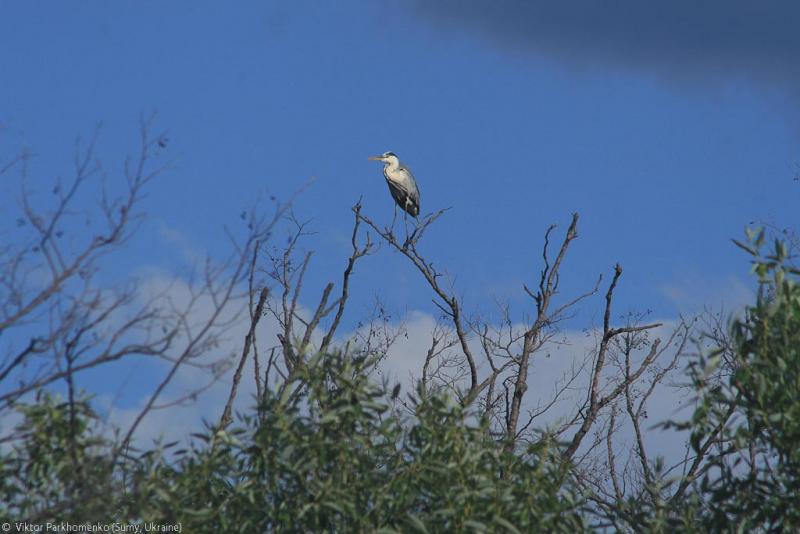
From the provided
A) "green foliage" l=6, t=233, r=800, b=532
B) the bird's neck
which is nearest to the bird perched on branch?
the bird's neck

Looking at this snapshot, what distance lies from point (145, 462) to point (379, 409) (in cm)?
188

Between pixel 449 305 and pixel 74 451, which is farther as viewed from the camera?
pixel 449 305

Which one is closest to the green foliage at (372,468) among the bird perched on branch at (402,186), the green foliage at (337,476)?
the green foliage at (337,476)

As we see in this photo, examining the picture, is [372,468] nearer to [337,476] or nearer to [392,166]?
[337,476]

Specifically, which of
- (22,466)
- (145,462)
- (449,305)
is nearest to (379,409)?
(145,462)

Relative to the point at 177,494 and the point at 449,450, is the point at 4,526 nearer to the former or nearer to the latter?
the point at 177,494

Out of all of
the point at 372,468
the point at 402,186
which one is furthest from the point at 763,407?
the point at 402,186

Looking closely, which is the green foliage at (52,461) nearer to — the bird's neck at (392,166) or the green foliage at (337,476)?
the green foliage at (337,476)

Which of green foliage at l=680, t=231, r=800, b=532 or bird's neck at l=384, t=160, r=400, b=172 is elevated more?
bird's neck at l=384, t=160, r=400, b=172

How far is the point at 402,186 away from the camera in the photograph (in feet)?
82.9

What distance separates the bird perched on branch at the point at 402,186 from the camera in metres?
25.2

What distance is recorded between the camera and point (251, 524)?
793 centimetres

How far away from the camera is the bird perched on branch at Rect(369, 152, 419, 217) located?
25219mm

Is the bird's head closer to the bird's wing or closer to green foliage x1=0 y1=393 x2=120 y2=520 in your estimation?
the bird's wing
